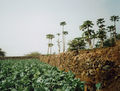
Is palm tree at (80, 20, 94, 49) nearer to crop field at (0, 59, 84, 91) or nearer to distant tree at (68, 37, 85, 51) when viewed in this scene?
distant tree at (68, 37, 85, 51)

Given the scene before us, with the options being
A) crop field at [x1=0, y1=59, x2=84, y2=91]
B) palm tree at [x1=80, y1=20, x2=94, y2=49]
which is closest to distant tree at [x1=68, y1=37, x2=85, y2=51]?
palm tree at [x1=80, y1=20, x2=94, y2=49]

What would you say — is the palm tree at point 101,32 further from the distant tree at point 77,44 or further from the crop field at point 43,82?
the crop field at point 43,82

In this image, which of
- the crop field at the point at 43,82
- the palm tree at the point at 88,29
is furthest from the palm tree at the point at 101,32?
the crop field at the point at 43,82

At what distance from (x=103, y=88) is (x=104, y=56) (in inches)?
34.2

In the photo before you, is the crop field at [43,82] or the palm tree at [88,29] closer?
the crop field at [43,82]

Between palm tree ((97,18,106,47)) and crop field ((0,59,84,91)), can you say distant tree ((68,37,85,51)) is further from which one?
crop field ((0,59,84,91))

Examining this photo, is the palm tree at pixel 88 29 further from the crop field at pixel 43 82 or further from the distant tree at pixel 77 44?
the crop field at pixel 43 82

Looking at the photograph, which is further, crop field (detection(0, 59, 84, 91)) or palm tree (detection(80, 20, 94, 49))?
palm tree (detection(80, 20, 94, 49))

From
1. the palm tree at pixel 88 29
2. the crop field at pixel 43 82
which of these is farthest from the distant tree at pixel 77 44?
the crop field at pixel 43 82

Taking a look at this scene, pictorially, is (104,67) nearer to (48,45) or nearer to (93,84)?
(93,84)

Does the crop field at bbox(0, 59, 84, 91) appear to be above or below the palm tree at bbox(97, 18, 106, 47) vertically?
below

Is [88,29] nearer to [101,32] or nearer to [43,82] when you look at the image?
[101,32]

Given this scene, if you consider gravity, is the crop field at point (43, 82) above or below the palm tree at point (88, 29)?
below

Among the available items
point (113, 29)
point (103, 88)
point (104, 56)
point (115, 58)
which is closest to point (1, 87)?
point (103, 88)
